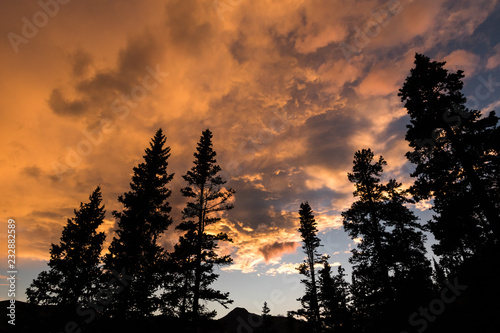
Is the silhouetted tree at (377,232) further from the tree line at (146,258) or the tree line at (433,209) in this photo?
the tree line at (146,258)

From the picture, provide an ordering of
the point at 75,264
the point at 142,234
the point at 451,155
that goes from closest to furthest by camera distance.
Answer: the point at 451,155, the point at 142,234, the point at 75,264

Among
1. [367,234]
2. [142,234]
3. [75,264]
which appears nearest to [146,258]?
[142,234]

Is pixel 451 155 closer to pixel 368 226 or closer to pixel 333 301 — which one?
pixel 368 226

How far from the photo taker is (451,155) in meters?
14.3

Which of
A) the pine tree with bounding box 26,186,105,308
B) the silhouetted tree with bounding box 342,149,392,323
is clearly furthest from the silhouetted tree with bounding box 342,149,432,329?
the pine tree with bounding box 26,186,105,308

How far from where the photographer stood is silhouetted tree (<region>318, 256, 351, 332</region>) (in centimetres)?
1124

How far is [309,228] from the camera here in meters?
29.3

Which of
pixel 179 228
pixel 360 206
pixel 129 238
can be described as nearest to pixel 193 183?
pixel 179 228

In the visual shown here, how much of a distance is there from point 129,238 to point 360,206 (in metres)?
20.5

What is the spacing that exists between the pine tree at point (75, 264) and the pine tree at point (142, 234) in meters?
8.24

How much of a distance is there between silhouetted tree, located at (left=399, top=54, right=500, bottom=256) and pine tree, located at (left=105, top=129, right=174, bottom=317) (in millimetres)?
20683

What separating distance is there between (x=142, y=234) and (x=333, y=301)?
1843 cm

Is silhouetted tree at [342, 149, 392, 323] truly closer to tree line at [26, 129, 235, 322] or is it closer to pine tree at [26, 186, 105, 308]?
tree line at [26, 129, 235, 322]

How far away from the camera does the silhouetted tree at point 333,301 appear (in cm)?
1124
